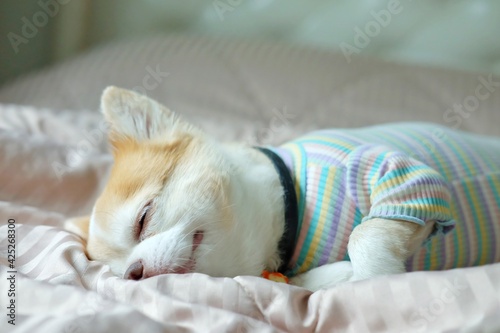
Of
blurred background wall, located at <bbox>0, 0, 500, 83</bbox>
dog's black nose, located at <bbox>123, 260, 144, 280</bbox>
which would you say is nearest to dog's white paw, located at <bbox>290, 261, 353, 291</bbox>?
dog's black nose, located at <bbox>123, 260, 144, 280</bbox>

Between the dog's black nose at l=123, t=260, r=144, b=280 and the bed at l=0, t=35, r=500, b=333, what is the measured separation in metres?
0.04

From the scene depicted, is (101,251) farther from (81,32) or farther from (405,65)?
(81,32)

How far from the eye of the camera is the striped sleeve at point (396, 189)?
36.0 inches

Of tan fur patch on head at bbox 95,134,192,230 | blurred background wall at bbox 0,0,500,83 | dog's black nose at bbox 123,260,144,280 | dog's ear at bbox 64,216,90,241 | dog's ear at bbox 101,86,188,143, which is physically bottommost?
dog's ear at bbox 64,216,90,241

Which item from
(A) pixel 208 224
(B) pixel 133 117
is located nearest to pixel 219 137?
(B) pixel 133 117

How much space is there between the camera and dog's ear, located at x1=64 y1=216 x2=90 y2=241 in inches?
42.6

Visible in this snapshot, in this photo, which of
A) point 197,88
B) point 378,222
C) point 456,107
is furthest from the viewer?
point 197,88

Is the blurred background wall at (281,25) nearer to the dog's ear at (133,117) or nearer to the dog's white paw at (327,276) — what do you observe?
the dog's ear at (133,117)

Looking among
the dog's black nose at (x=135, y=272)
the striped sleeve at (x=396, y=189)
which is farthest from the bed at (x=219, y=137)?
the striped sleeve at (x=396, y=189)

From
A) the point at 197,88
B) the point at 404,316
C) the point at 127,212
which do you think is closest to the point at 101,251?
the point at 127,212

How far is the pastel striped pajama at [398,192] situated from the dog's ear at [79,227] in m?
0.39

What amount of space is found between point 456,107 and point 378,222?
939 millimetres

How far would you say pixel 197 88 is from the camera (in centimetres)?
186

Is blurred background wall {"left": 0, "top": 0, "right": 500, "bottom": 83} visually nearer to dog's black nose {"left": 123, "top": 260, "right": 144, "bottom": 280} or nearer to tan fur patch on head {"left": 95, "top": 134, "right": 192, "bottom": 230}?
tan fur patch on head {"left": 95, "top": 134, "right": 192, "bottom": 230}
